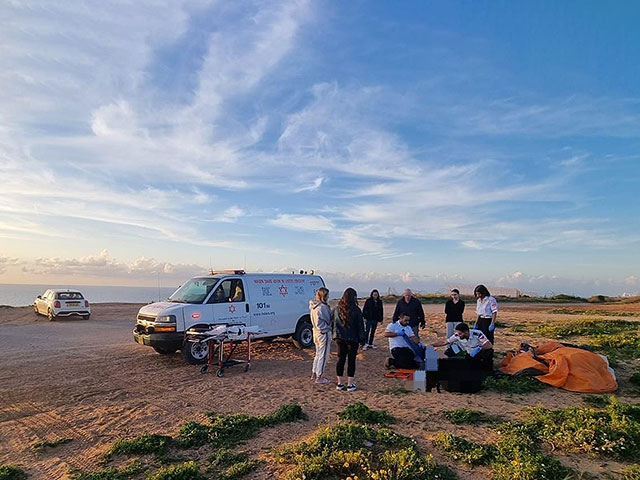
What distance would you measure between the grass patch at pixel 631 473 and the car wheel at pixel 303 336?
9.28 metres

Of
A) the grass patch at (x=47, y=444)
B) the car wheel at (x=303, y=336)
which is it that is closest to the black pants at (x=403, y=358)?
the car wheel at (x=303, y=336)

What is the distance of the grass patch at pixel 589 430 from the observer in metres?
5.19

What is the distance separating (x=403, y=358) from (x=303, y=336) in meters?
4.62

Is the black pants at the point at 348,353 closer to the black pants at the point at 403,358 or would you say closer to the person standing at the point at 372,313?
the black pants at the point at 403,358

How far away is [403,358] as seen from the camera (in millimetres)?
9258

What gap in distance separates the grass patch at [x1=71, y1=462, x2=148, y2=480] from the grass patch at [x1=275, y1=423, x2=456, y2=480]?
1519mm

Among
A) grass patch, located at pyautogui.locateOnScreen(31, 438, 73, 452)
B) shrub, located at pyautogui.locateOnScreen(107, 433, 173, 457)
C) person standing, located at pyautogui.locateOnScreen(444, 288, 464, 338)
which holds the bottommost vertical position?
grass patch, located at pyautogui.locateOnScreen(31, 438, 73, 452)

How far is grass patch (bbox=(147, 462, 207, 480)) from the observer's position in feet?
15.4

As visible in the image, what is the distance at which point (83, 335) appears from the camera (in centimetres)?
1750

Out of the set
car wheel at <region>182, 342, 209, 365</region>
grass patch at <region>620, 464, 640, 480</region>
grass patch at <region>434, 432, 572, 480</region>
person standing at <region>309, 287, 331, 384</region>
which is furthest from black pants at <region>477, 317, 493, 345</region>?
car wheel at <region>182, 342, 209, 365</region>

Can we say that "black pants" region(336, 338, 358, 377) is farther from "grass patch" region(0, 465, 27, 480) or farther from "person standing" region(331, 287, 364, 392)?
"grass patch" region(0, 465, 27, 480)

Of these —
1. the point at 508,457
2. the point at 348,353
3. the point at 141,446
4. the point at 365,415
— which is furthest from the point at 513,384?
the point at 141,446

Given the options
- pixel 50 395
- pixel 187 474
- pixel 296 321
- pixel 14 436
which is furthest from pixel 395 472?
pixel 296 321

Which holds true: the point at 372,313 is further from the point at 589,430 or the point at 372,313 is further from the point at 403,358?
the point at 589,430
